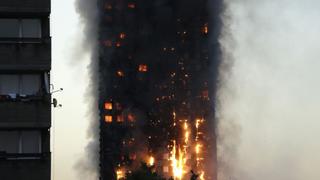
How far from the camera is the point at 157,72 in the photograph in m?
151

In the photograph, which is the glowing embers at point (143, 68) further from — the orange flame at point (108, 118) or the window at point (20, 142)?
the window at point (20, 142)

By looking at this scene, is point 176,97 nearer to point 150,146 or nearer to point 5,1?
point 150,146

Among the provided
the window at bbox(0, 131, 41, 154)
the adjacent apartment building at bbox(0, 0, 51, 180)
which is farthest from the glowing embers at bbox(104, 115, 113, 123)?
the window at bbox(0, 131, 41, 154)

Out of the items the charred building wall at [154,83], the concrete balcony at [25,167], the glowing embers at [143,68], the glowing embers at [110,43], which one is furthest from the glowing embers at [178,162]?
the concrete balcony at [25,167]

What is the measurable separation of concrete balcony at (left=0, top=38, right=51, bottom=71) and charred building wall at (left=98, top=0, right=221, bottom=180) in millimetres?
104698

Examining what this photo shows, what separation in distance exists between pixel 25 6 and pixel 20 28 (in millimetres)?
1150

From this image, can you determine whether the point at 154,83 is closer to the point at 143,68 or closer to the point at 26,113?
the point at 143,68

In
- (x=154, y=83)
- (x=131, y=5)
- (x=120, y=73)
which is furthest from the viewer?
(x=131, y=5)

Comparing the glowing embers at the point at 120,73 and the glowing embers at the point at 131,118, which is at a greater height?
the glowing embers at the point at 120,73

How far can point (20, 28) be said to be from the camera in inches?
1565

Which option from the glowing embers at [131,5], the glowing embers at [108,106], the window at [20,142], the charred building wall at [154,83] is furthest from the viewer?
the glowing embers at [131,5]

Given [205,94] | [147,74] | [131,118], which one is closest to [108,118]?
[131,118]

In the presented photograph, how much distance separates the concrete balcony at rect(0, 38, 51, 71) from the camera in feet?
128

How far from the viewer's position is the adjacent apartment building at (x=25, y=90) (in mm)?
38250
